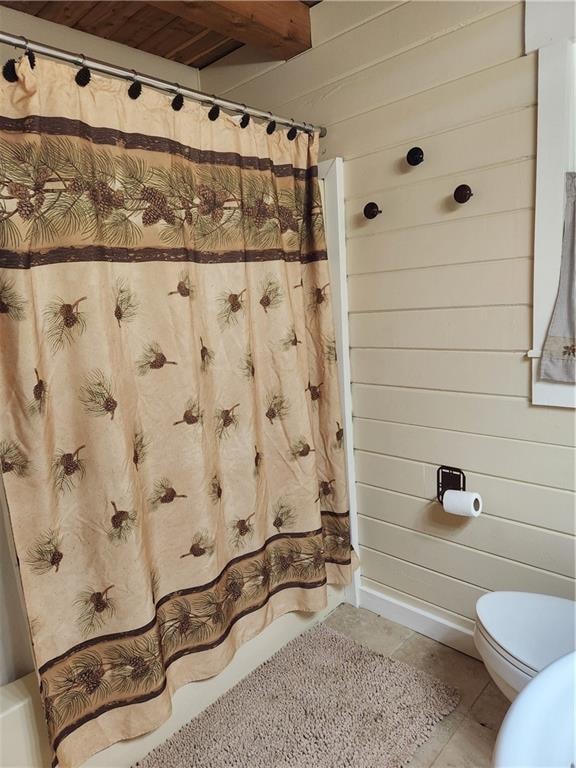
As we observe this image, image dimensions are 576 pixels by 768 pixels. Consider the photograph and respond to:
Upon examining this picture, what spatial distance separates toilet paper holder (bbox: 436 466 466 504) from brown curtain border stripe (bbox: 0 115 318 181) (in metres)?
1.20

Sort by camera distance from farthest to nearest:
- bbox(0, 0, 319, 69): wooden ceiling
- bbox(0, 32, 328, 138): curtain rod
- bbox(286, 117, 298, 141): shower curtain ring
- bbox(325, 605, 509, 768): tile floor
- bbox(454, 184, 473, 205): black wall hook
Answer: bbox(286, 117, 298, 141): shower curtain ring, bbox(0, 0, 319, 69): wooden ceiling, bbox(454, 184, 473, 205): black wall hook, bbox(325, 605, 509, 768): tile floor, bbox(0, 32, 328, 138): curtain rod

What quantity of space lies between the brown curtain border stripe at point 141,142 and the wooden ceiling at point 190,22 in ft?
1.57

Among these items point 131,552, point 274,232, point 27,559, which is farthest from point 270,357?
point 27,559

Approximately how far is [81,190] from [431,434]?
4.51 feet

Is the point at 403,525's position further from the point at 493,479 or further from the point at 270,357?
the point at 270,357

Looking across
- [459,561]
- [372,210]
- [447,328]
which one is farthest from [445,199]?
[459,561]

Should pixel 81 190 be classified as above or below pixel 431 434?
above

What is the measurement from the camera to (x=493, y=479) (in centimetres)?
172

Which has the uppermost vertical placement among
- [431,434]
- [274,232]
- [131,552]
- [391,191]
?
[391,191]

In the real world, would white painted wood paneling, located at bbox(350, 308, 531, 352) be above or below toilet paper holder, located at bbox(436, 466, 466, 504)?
above

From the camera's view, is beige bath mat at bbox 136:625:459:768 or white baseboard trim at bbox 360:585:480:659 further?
white baseboard trim at bbox 360:585:480:659

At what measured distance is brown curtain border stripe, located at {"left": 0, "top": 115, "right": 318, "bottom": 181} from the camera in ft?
4.03

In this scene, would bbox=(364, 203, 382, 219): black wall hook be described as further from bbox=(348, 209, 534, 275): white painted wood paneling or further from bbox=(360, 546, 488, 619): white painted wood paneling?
bbox=(360, 546, 488, 619): white painted wood paneling

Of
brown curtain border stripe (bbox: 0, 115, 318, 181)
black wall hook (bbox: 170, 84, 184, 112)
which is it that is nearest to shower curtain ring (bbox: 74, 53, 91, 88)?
brown curtain border stripe (bbox: 0, 115, 318, 181)
